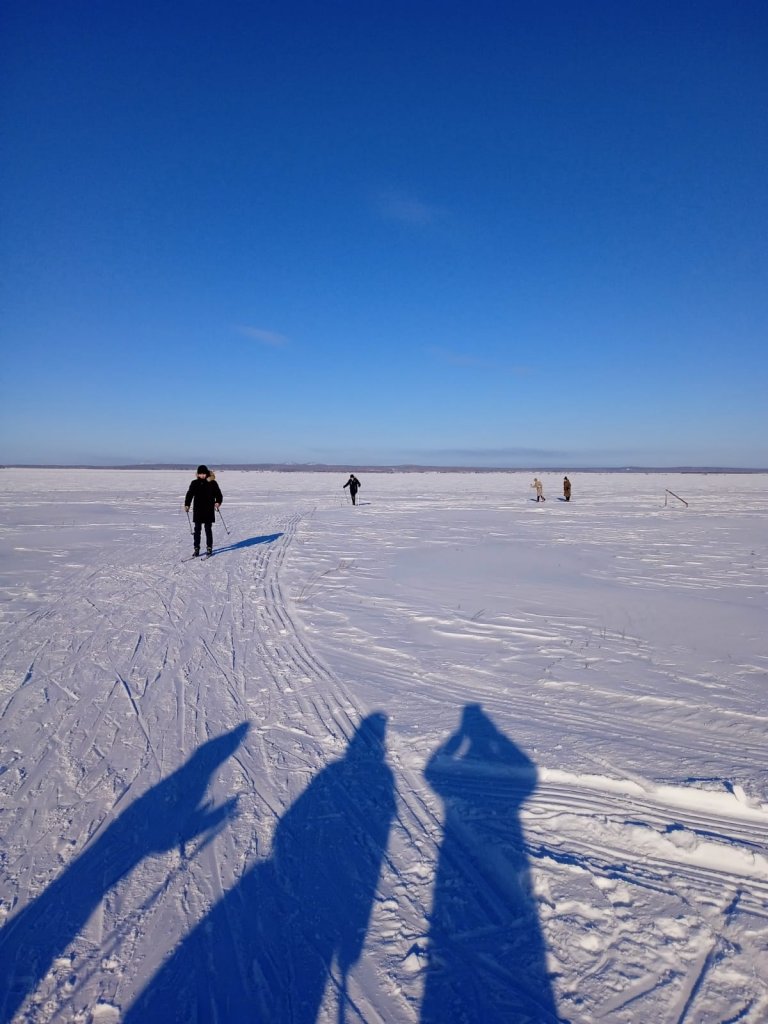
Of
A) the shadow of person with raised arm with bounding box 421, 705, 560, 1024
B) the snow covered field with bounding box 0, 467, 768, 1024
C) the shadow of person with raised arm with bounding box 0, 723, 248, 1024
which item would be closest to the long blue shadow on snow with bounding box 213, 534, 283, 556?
the snow covered field with bounding box 0, 467, 768, 1024

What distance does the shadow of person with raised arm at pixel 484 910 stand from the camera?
1.99 metres

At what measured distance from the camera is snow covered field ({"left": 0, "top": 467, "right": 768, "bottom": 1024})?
2064 millimetres

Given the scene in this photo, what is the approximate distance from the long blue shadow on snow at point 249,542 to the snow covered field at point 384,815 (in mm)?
5129

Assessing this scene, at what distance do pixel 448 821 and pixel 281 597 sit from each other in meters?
5.41

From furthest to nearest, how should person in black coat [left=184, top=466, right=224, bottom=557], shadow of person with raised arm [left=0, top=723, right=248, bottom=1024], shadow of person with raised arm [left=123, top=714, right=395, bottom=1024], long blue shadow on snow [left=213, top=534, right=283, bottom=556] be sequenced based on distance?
long blue shadow on snow [left=213, top=534, right=283, bottom=556]
person in black coat [left=184, top=466, right=224, bottom=557]
shadow of person with raised arm [left=0, top=723, right=248, bottom=1024]
shadow of person with raised arm [left=123, top=714, right=395, bottom=1024]

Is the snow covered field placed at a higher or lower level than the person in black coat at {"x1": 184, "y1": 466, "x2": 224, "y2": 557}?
lower

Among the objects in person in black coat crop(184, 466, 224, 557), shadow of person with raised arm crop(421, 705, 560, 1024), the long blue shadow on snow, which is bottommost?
shadow of person with raised arm crop(421, 705, 560, 1024)

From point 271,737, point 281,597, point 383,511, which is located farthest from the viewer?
point 383,511

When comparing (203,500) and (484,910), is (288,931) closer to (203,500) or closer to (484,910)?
(484,910)

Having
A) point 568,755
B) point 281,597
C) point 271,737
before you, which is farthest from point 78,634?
point 568,755

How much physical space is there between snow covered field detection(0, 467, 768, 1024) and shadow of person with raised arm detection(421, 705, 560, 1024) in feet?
0.03

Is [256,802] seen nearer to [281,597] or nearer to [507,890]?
[507,890]

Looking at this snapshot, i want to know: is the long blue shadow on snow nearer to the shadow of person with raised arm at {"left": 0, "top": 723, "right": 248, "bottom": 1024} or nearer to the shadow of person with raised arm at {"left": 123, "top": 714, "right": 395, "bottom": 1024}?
the shadow of person with raised arm at {"left": 0, "top": 723, "right": 248, "bottom": 1024}

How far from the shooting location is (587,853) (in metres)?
2.68
